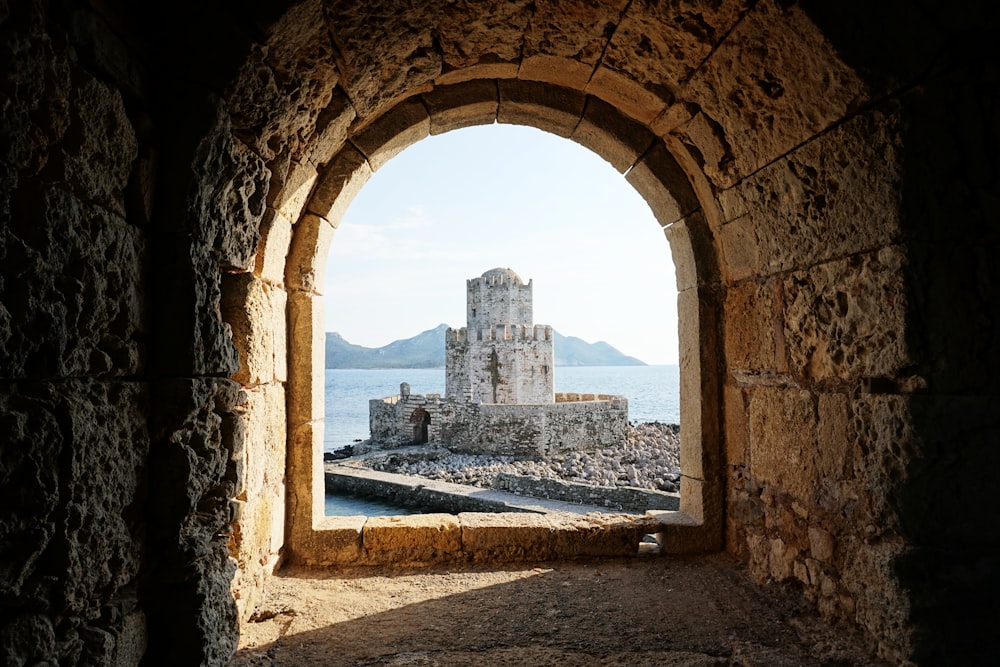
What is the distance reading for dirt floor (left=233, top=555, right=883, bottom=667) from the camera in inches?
91.2

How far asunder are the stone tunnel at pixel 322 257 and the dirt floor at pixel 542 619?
0.18m

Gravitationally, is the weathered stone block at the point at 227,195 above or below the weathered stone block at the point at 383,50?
below

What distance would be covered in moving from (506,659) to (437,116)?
114 inches

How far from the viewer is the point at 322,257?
3.49 metres

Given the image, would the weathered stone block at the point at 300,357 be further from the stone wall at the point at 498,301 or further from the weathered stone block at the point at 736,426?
the stone wall at the point at 498,301

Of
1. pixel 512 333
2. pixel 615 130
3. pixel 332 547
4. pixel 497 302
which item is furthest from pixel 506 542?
pixel 497 302

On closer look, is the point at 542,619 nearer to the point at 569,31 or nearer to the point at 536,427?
the point at 569,31

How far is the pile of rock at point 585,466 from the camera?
15509 mm

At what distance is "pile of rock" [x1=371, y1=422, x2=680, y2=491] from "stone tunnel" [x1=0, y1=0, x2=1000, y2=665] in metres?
10.5

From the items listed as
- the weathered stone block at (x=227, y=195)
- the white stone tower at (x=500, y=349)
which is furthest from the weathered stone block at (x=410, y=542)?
the white stone tower at (x=500, y=349)

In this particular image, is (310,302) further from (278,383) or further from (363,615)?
(363,615)

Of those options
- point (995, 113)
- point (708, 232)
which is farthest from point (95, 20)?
point (708, 232)

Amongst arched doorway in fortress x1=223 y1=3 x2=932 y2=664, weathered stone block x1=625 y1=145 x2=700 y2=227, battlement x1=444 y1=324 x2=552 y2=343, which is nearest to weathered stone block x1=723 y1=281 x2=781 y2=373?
arched doorway in fortress x1=223 y1=3 x2=932 y2=664

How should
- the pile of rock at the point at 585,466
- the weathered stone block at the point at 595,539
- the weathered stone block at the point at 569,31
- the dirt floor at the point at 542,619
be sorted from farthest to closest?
the pile of rock at the point at 585,466 < the weathered stone block at the point at 595,539 < the weathered stone block at the point at 569,31 < the dirt floor at the point at 542,619
